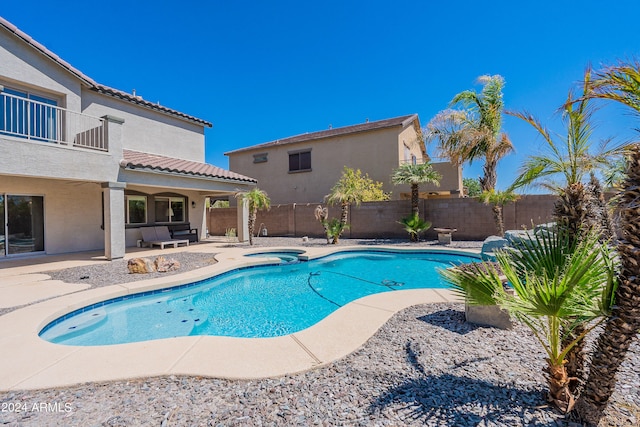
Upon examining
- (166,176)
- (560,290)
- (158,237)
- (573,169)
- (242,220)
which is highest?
(166,176)

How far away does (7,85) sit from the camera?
32.4ft

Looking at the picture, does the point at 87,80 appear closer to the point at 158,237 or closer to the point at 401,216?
the point at 158,237

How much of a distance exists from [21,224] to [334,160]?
17394mm

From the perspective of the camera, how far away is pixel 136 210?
15148 millimetres

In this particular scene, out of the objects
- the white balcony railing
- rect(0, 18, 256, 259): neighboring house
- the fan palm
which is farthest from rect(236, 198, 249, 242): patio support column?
the white balcony railing

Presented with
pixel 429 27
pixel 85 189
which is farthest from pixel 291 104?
pixel 85 189

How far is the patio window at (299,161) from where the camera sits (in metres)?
23.0

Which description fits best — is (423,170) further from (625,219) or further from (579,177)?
(625,219)

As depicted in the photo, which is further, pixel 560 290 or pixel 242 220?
pixel 242 220

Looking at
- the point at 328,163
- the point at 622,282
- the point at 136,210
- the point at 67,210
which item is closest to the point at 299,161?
the point at 328,163

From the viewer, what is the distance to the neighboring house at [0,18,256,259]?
9289 mm

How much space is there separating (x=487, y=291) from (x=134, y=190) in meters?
16.5

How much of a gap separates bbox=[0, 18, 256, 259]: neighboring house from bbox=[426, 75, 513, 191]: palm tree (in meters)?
13.3

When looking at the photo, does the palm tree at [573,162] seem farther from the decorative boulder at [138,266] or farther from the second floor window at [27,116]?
the second floor window at [27,116]
